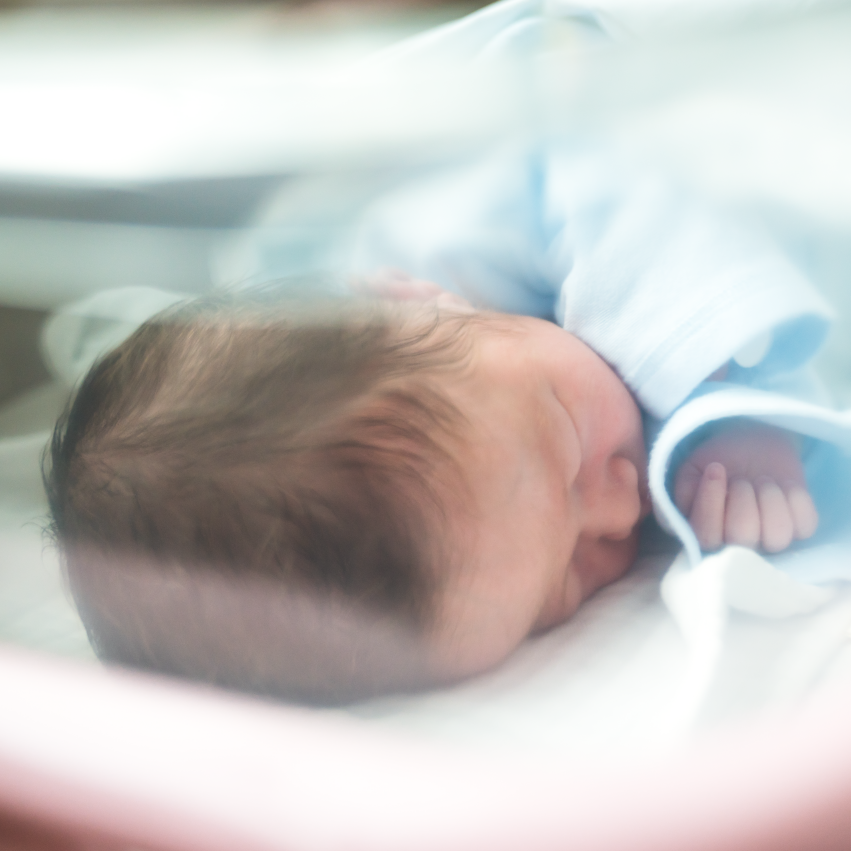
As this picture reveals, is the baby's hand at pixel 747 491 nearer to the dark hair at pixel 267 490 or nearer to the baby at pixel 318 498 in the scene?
the baby at pixel 318 498

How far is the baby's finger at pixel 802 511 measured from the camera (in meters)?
0.44

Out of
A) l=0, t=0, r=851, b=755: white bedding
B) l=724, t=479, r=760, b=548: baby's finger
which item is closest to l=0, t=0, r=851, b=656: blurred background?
l=0, t=0, r=851, b=755: white bedding

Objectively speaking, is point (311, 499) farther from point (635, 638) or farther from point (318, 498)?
point (635, 638)

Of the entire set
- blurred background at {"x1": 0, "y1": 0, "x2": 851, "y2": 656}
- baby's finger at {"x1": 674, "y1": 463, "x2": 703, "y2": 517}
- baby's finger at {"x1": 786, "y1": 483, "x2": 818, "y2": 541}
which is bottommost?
baby's finger at {"x1": 674, "y1": 463, "x2": 703, "y2": 517}

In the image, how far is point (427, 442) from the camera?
373mm

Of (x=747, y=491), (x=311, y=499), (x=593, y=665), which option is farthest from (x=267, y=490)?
(x=747, y=491)

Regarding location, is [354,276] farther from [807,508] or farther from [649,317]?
[807,508]

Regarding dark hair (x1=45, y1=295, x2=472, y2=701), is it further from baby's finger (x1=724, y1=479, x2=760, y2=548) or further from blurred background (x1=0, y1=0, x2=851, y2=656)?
baby's finger (x1=724, y1=479, x2=760, y2=548)

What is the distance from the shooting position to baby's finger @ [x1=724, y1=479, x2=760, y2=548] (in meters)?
0.44

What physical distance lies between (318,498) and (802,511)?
0.97ft

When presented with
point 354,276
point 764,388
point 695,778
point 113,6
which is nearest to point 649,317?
point 764,388

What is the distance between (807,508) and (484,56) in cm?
35

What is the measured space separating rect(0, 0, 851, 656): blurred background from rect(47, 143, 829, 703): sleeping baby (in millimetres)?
29

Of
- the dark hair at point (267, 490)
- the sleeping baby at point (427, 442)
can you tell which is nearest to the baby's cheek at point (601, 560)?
the sleeping baby at point (427, 442)
